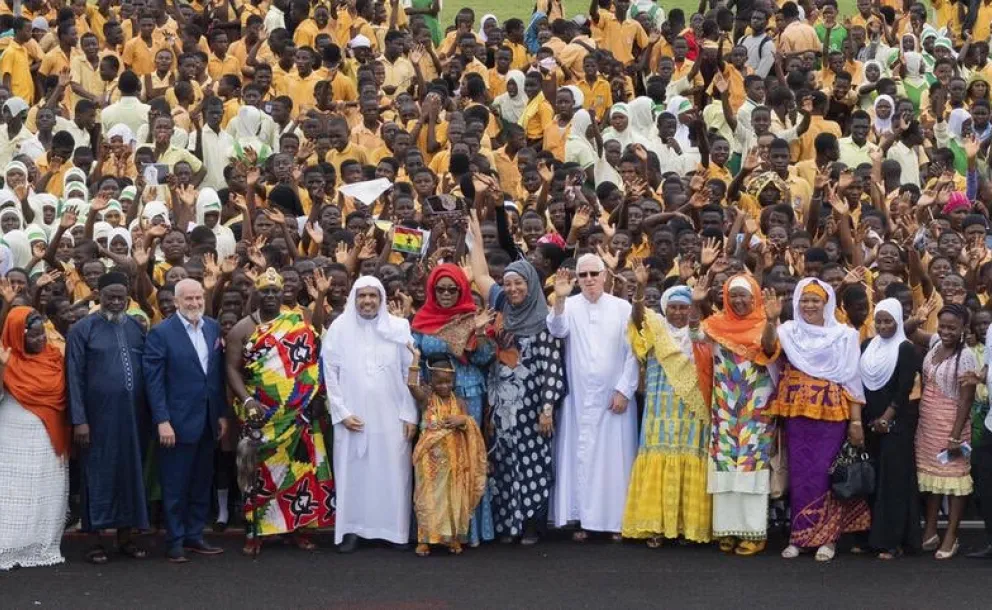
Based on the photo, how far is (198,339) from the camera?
40.5ft

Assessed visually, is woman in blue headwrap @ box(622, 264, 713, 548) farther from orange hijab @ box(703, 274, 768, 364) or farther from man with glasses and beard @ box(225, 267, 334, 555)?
man with glasses and beard @ box(225, 267, 334, 555)

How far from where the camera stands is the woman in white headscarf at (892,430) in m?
12.1

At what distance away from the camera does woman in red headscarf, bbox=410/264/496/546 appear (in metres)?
12.5

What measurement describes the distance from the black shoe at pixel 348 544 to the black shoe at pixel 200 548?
0.75 m

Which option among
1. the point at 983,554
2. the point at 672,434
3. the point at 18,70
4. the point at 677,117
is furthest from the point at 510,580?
the point at 18,70

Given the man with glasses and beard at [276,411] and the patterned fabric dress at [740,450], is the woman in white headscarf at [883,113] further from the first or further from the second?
the man with glasses and beard at [276,411]

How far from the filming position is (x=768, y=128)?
1859cm

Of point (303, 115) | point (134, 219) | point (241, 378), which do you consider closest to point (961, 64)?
point (303, 115)

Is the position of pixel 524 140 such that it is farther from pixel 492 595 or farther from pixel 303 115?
pixel 492 595

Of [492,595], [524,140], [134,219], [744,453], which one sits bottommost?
[492,595]

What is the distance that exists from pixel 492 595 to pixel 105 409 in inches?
104

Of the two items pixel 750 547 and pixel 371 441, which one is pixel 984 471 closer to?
pixel 750 547

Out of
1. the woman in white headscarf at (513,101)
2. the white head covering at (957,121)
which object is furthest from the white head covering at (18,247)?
the white head covering at (957,121)

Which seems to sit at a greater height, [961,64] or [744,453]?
[961,64]
